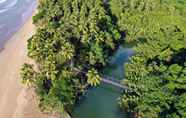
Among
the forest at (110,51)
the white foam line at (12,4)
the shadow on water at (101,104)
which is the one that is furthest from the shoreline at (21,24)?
the shadow on water at (101,104)

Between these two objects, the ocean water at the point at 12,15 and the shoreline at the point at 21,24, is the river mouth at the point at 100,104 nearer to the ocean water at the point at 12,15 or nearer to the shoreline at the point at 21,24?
the shoreline at the point at 21,24

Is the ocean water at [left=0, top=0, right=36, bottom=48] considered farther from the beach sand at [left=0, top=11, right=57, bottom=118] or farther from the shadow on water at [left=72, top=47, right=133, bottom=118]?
the shadow on water at [left=72, top=47, right=133, bottom=118]

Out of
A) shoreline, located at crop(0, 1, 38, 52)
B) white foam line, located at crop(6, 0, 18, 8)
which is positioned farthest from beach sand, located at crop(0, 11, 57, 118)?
white foam line, located at crop(6, 0, 18, 8)

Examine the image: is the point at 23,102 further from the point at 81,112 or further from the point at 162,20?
the point at 162,20

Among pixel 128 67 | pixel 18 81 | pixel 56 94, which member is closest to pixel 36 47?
pixel 18 81

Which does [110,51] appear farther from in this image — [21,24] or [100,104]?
[21,24]

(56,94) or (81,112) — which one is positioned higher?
(56,94)
